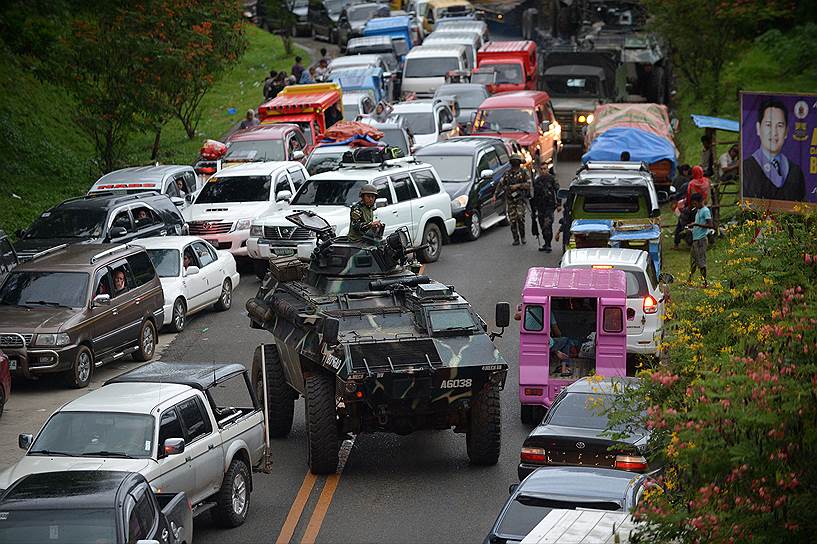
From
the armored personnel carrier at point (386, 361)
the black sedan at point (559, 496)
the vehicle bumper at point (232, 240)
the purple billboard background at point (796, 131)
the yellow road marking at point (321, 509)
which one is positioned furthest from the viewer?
the vehicle bumper at point (232, 240)

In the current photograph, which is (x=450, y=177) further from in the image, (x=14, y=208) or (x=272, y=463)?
(x=272, y=463)

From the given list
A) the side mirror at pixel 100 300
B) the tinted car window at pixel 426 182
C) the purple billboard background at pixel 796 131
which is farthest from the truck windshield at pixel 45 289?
the purple billboard background at pixel 796 131

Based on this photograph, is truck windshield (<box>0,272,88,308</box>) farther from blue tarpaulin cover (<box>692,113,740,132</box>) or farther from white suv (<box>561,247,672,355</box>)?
blue tarpaulin cover (<box>692,113,740,132</box>)

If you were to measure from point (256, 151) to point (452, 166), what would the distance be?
15.8 ft

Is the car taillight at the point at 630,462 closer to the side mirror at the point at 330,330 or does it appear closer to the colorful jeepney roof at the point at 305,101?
the side mirror at the point at 330,330

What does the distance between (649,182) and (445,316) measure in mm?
9931

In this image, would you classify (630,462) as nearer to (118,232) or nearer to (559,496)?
(559,496)

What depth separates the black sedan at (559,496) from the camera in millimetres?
10008

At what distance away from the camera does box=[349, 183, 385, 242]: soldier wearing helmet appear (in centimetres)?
1641

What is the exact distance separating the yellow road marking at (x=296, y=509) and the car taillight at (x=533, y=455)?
2343 millimetres

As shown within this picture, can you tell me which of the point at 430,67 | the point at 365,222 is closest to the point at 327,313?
the point at 365,222

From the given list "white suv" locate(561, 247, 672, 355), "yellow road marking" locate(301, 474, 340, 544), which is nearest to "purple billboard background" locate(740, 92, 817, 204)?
"white suv" locate(561, 247, 672, 355)

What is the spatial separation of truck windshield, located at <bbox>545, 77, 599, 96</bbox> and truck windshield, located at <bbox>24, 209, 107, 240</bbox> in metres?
19.4

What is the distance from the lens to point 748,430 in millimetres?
7176
